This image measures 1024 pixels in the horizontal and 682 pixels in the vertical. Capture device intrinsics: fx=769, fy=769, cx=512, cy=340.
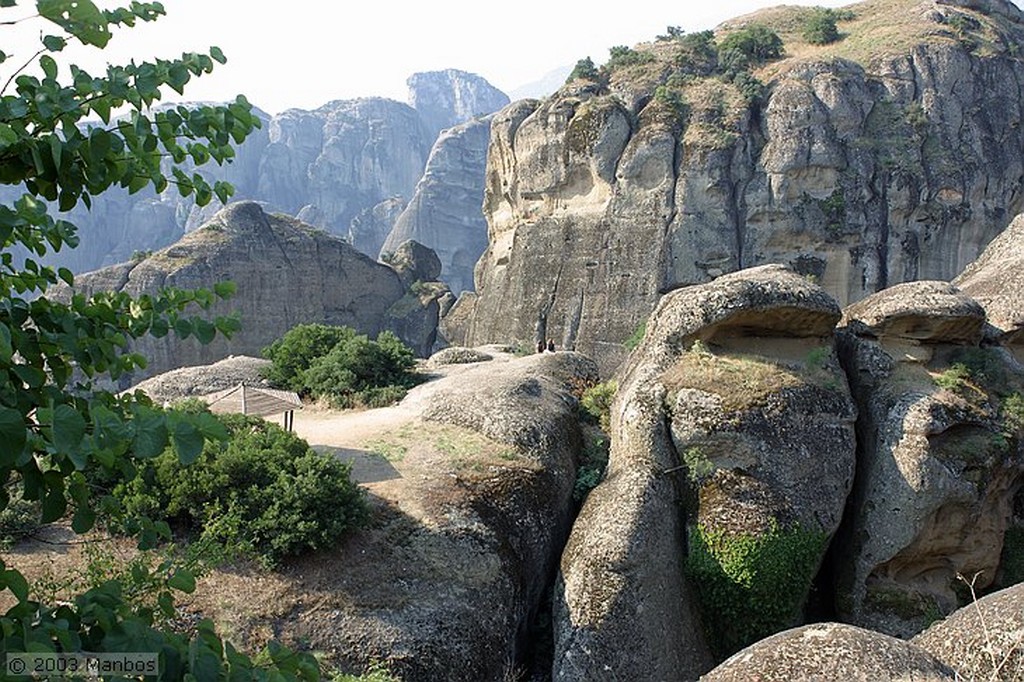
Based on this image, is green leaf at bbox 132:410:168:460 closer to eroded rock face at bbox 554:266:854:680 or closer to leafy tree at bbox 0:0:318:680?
leafy tree at bbox 0:0:318:680

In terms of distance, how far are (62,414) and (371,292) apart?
175 ft

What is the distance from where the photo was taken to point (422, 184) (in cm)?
11375

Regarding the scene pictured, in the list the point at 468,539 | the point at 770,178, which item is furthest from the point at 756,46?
the point at 468,539

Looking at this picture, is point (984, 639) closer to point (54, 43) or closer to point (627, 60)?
point (54, 43)

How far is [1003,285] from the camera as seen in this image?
52.2 feet

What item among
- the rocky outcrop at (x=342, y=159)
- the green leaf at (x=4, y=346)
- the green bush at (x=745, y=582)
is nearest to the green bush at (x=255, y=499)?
the green bush at (x=745, y=582)

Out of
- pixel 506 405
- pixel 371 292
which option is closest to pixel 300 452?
pixel 506 405

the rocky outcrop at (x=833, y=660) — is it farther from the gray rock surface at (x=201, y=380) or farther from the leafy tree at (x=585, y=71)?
the leafy tree at (x=585, y=71)

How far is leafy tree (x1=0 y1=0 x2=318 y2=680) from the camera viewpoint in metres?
2.20

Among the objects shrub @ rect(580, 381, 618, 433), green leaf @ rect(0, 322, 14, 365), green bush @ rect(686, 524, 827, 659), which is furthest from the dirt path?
green leaf @ rect(0, 322, 14, 365)

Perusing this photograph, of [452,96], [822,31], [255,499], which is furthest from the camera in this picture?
[452,96]

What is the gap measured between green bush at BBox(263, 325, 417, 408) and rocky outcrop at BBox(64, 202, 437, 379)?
87.9ft

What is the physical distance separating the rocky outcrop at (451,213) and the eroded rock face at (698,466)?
97.4 metres

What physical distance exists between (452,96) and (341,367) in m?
174
